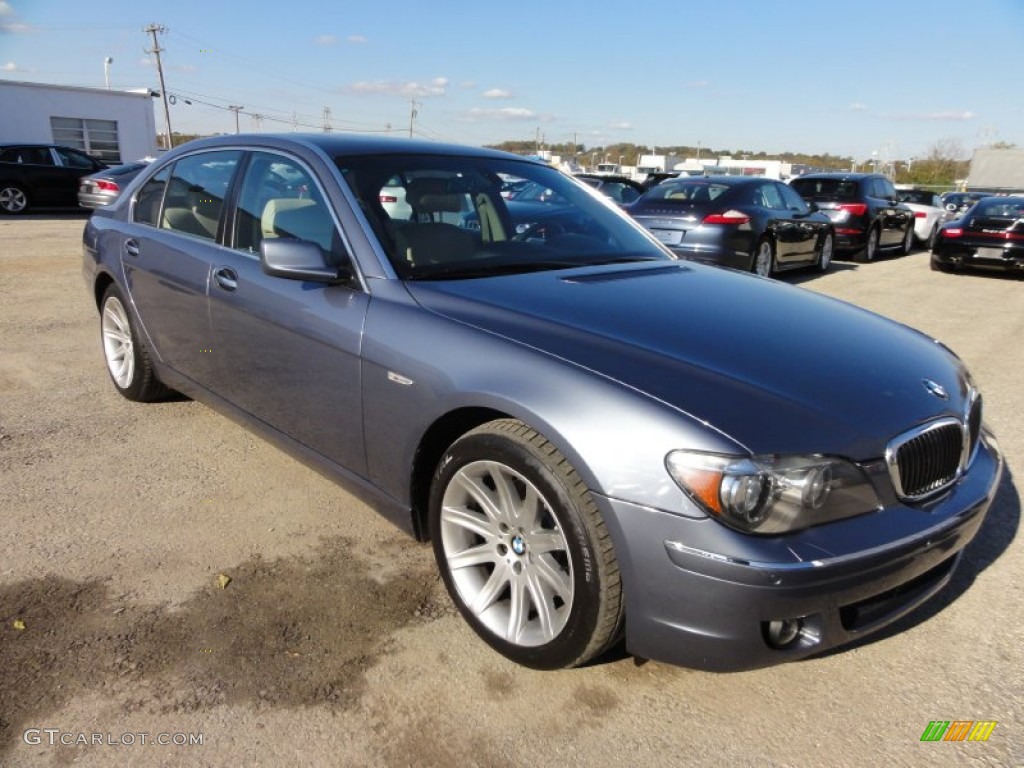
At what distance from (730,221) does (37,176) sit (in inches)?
632

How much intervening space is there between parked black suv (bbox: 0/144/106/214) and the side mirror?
18.1 metres

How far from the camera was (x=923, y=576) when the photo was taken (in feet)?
7.56

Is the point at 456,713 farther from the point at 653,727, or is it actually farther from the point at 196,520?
the point at 196,520

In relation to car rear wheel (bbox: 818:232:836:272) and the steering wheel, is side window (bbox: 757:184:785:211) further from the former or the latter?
the steering wheel

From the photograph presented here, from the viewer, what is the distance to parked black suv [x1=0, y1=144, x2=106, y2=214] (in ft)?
55.9

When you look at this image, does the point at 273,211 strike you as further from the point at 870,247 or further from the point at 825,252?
the point at 870,247

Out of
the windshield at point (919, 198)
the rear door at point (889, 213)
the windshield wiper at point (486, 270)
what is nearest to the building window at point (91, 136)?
the rear door at point (889, 213)

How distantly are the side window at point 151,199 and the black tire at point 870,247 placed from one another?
1262cm

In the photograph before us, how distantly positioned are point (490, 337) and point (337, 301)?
29.5 inches

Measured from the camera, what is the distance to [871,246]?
13883 millimetres

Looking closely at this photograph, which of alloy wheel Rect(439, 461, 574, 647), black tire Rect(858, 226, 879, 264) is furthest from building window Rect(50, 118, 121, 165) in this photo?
alloy wheel Rect(439, 461, 574, 647)

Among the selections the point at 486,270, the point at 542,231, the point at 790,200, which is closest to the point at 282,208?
the point at 486,270

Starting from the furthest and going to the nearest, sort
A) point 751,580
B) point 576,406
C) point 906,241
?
point 906,241, point 576,406, point 751,580

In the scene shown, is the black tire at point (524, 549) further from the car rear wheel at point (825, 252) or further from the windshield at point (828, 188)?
the windshield at point (828, 188)
